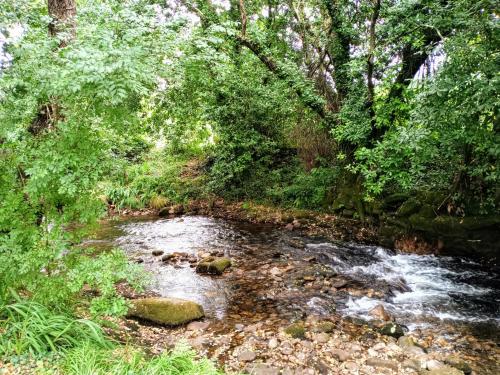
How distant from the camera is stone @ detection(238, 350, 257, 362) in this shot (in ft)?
15.2

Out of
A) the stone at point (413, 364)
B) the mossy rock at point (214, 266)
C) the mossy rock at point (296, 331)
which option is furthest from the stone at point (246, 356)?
the mossy rock at point (214, 266)

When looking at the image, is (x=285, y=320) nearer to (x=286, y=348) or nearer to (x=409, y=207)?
(x=286, y=348)

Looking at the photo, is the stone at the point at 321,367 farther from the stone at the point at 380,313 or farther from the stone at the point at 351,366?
the stone at the point at 380,313

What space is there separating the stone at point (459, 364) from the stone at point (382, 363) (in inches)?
28.9

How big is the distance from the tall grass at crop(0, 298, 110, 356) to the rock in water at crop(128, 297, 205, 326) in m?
1.35

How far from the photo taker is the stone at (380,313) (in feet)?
18.9

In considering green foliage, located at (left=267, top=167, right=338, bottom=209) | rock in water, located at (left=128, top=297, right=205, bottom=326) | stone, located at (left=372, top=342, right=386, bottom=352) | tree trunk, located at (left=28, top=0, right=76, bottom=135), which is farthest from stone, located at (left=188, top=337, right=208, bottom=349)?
green foliage, located at (left=267, top=167, right=338, bottom=209)

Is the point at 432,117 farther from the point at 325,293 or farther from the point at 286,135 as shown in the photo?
the point at 286,135

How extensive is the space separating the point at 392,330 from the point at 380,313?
608 millimetres

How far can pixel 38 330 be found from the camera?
12.7ft

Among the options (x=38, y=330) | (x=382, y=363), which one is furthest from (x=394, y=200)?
(x=38, y=330)

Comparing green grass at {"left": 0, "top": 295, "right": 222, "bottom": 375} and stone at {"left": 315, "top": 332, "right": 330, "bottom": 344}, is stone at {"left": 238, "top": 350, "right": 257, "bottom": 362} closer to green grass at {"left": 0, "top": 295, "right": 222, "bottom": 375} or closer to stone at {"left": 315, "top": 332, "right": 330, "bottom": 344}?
green grass at {"left": 0, "top": 295, "right": 222, "bottom": 375}

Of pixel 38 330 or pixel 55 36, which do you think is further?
pixel 55 36

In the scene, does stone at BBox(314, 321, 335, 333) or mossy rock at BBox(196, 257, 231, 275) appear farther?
mossy rock at BBox(196, 257, 231, 275)
